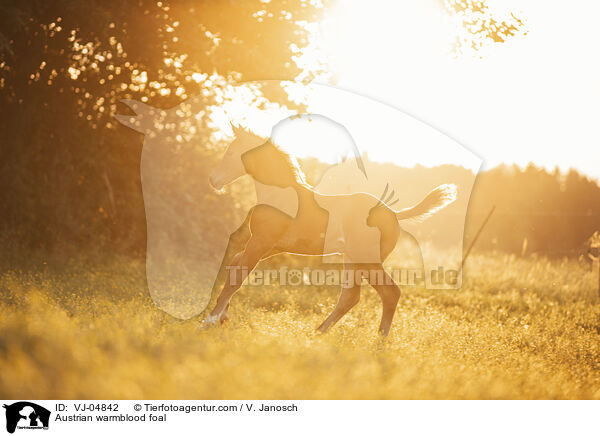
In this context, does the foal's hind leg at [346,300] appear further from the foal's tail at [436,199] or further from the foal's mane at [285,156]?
the foal's mane at [285,156]

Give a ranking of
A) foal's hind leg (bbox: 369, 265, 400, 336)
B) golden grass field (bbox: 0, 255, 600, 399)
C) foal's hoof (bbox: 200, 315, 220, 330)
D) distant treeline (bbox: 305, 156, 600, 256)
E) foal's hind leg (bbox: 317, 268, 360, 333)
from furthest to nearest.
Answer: distant treeline (bbox: 305, 156, 600, 256), foal's hind leg (bbox: 317, 268, 360, 333), foal's hind leg (bbox: 369, 265, 400, 336), foal's hoof (bbox: 200, 315, 220, 330), golden grass field (bbox: 0, 255, 600, 399)

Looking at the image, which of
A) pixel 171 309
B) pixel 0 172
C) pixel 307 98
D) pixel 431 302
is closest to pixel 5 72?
pixel 0 172

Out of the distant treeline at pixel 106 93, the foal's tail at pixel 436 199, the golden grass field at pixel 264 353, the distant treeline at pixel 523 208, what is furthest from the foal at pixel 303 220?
the distant treeline at pixel 523 208

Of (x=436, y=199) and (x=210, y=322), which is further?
(x=436, y=199)

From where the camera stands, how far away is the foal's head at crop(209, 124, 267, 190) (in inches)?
254

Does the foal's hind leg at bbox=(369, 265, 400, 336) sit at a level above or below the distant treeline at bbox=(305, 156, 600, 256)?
below

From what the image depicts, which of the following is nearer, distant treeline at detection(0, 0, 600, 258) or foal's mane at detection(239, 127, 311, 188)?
foal's mane at detection(239, 127, 311, 188)
